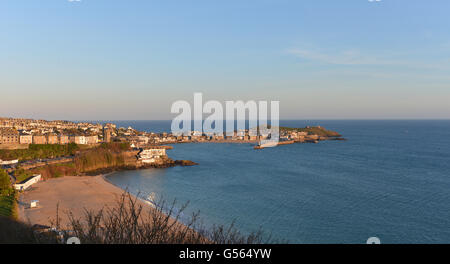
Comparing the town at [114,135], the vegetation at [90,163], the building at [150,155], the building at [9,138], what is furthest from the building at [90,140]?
the building at [150,155]

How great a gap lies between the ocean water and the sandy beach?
1.99 meters

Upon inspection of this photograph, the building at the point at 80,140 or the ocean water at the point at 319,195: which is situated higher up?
the building at the point at 80,140

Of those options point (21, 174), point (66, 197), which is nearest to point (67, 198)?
point (66, 197)

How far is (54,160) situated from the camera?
2312 centimetres

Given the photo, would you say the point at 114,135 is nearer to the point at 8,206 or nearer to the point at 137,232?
the point at 8,206

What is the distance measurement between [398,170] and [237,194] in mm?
15733

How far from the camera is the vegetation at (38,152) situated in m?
23.9

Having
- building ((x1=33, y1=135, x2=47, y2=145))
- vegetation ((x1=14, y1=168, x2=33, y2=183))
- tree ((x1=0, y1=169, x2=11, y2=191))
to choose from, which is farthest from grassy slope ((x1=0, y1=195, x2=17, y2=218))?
building ((x1=33, y1=135, x2=47, y2=145))

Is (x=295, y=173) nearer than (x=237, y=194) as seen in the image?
No

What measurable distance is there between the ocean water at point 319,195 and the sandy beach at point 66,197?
1.99 meters

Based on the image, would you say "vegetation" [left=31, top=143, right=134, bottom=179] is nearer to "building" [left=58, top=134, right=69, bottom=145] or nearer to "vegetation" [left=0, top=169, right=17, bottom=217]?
"vegetation" [left=0, top=169, right=17, bottom=217]

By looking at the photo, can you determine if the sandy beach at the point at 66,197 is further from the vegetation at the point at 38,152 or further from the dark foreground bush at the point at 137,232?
the dark foreground bush at the point at 137,232
